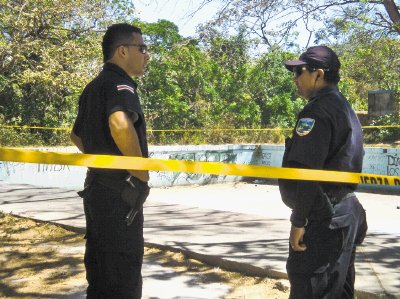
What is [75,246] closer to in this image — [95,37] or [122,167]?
[122,167]

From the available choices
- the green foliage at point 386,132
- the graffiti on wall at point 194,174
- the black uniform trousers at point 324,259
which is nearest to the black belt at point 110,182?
the black uniform trousers at point 324,259

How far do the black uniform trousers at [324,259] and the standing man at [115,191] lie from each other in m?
0.76

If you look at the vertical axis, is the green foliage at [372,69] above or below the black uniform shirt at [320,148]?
above

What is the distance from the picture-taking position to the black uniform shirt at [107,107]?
8.19 feet

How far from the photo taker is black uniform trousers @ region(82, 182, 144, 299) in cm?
251

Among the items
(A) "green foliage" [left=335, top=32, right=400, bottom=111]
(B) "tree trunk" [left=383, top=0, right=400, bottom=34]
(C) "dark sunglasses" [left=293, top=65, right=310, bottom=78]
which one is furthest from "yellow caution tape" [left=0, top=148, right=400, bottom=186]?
(A) "green foliage" [left=335, top=32, right=400, bottom=111]

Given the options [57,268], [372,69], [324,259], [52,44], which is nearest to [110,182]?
[324,259]

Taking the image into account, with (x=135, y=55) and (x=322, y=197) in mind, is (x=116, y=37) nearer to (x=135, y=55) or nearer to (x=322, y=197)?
(x=135, y=55)

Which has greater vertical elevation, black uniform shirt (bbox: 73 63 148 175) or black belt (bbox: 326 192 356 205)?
black uniform shirt (bbox: 73 63 148 175)

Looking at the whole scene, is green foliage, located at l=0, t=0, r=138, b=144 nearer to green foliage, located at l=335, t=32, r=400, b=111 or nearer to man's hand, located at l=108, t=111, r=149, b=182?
green foliage, located at l=335, t=32, r=400, b=111

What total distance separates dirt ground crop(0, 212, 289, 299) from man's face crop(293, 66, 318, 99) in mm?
1914

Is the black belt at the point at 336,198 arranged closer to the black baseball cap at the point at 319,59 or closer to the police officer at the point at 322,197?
the police officer at the point at 322,197

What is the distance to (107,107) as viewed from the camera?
8.19 feet

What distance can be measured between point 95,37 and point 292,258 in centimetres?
1300
